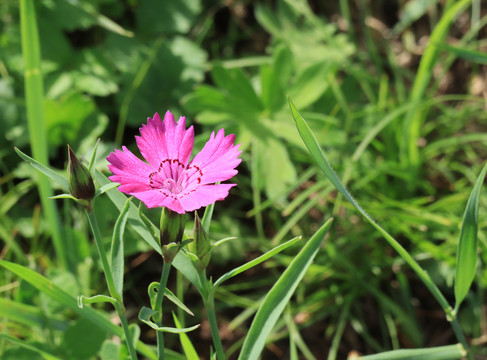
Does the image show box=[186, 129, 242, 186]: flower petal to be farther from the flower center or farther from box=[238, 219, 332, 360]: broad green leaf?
box=[238, 219, 332, 360]: broad green leaf

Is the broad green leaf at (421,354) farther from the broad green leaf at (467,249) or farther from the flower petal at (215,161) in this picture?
the flower petal at (215,161)

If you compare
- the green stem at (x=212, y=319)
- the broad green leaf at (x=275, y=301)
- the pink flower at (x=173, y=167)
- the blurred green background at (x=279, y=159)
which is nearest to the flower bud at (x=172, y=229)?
the pink flower at (x=173, y=167)

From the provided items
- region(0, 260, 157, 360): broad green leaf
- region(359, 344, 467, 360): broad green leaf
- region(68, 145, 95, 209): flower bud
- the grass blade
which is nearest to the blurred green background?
the grass blade

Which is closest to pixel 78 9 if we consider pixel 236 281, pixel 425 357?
pixel 236 281

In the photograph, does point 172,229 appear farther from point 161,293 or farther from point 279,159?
point 279,159

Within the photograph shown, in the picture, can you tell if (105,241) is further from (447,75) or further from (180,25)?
(447,75)

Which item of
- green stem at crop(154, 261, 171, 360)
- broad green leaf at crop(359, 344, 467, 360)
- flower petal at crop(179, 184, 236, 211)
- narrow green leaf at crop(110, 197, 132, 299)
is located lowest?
broad green leaf at crop(359, 344, 467, 360)

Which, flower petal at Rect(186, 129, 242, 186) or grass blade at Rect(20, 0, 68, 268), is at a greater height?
grass blade at Rect(20, 0, 68, 268)

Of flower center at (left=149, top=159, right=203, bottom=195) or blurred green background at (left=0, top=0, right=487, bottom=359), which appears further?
blurred green background at (left=0, top=0, right=487, bottom=359)
